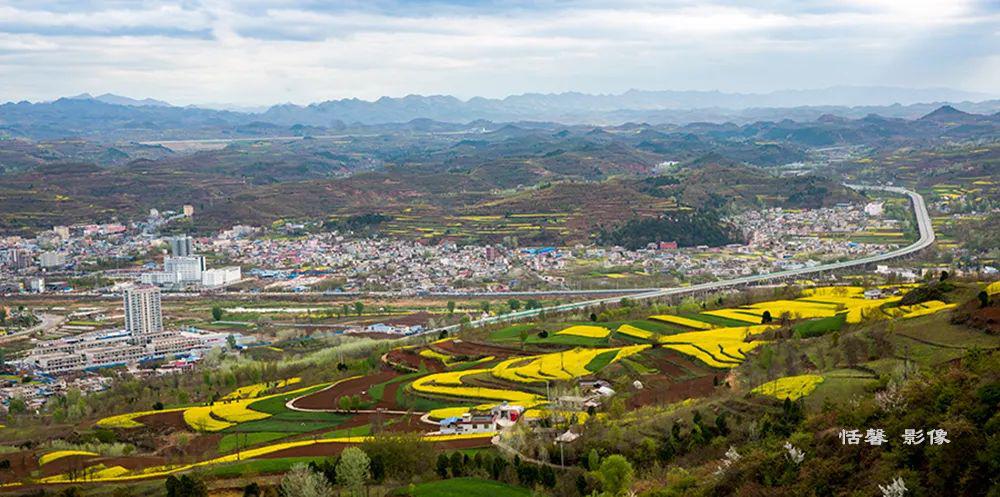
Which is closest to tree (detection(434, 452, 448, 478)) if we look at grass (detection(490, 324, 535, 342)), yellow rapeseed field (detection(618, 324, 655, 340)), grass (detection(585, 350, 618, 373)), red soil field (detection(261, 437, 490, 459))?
red soil field (detection(261, 437, 490, 459))

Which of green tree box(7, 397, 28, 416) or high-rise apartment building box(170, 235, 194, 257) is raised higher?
high-rise apartment building box(170, 235, 194, 257)

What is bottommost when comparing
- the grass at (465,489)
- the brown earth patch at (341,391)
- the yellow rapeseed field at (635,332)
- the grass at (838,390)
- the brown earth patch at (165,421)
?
the brown earth patch at (165,421)

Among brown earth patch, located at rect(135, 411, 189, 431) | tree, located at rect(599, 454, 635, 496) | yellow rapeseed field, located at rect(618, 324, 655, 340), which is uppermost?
tree, located at rect(599, 454, 635, 496)

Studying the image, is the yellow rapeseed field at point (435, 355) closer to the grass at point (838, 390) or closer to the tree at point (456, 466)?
the tree at point (456, 466)

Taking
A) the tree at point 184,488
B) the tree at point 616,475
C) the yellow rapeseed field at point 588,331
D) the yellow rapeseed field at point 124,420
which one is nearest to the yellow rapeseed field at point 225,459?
the tree at point 184,488

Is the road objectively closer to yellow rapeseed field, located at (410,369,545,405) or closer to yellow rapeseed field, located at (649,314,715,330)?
yellow rapeseed field, located at (410,369,545,405)

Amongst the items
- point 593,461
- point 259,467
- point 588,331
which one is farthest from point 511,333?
point 593,461

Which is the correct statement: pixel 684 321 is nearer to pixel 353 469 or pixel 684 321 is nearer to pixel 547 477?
pixel 547 477
